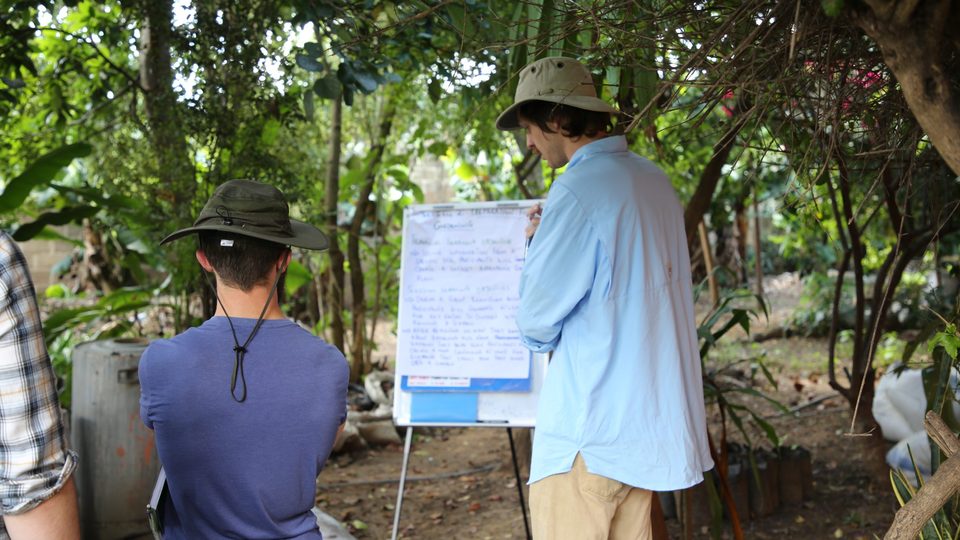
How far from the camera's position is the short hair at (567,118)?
2457 mm

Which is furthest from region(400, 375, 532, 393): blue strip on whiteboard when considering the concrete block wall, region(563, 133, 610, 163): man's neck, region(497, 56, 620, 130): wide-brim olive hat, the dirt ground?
the concrete block wall

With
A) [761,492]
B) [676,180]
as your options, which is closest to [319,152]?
[676,180]

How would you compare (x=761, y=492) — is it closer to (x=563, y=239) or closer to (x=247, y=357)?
(x=563, y=239)

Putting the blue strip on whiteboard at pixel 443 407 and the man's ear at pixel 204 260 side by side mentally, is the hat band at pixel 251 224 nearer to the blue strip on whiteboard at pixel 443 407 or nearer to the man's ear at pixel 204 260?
the man's ear at pixel 204 260

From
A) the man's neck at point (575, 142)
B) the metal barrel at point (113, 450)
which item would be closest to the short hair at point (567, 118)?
the man's neck at point (575, 142)

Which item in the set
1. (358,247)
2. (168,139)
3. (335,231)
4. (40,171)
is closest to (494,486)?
(335,231)

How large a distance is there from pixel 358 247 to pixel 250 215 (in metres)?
4.94

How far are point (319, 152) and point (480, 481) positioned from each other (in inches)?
119

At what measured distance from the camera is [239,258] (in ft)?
6.46

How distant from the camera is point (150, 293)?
5.79 metres

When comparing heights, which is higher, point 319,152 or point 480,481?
point 319,152

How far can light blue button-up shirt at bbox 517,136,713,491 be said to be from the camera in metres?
2.26

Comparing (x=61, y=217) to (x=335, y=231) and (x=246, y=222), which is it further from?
(x=246, y=222)

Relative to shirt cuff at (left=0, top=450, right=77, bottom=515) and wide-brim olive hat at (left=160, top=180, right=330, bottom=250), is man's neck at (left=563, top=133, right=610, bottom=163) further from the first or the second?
shirt cuff at (left=0, top=450, right=77, bottom=515)
